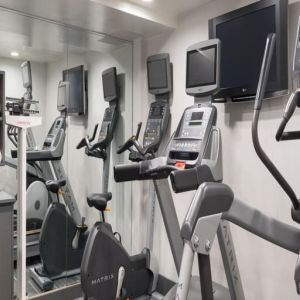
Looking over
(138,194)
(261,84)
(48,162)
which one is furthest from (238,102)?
(48,162)

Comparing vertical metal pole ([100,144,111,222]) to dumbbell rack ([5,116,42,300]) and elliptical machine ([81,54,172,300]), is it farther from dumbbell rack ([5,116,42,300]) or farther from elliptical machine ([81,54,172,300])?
dumbbell rack ([5,116,42,300])

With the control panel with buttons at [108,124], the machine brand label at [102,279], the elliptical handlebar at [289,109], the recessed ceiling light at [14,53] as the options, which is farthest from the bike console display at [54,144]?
the elliptical handlebar at [289,109]

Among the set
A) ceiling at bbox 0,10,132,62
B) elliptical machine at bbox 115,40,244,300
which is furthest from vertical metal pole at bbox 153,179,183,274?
ceiling at bbox 0,10,132,62

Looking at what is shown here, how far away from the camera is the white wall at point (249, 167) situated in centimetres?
228

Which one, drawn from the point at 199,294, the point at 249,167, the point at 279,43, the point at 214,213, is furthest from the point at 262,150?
the point at 199,294

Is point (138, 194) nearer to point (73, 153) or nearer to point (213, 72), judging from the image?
point (73, 153)

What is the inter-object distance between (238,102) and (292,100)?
1406 millimetres

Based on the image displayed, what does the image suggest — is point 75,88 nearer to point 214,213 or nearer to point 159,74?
point 159,74

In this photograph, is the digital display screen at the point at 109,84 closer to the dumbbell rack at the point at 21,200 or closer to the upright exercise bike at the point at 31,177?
the upright exercise bike at the point at 31,177

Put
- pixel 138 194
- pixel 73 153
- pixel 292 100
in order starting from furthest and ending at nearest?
1. pixel 138 194
2. pixel 73 153
3. pixel 292 100

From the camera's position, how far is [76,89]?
329cm

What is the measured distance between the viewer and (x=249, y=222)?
4.27 ft

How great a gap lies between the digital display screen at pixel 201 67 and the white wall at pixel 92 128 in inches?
49.1

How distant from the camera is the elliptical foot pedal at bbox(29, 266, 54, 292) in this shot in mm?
3049
